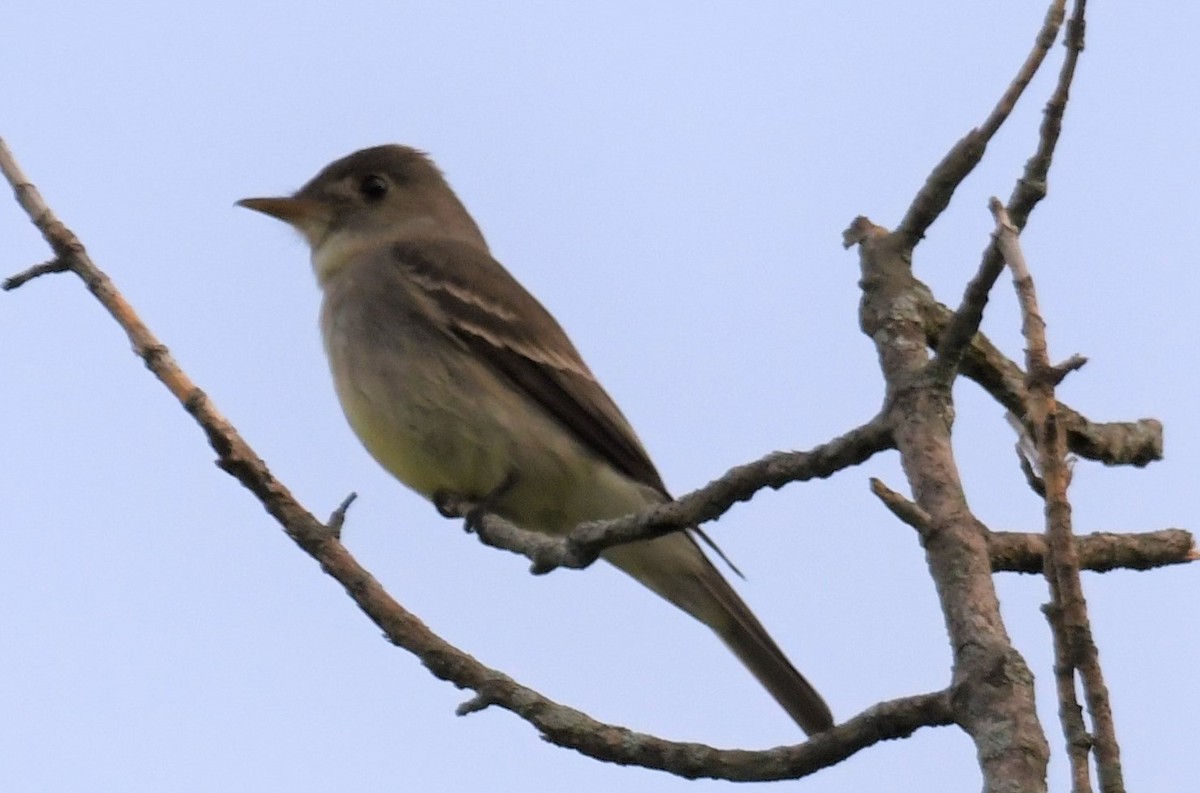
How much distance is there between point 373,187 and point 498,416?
2.51 m

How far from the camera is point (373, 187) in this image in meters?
9.92

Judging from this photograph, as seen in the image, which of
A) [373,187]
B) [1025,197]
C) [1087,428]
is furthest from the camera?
[373,187]

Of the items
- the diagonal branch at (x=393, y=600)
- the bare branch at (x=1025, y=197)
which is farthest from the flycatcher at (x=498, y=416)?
the bare branch at (x=1025, y=197)

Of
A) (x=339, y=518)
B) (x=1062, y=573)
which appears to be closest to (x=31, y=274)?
(x=339, y=518)

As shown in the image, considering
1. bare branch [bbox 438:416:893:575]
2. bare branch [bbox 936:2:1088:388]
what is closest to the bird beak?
bare branch [bbox 438:416:893:575]

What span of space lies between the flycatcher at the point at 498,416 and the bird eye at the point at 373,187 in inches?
30.4

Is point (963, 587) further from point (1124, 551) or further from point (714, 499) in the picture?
point (1124, 551)

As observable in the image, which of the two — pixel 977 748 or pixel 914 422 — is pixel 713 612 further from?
pixel 977 748

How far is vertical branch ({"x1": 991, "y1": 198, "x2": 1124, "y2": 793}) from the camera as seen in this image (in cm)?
317

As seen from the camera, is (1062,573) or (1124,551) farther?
(1124,551)

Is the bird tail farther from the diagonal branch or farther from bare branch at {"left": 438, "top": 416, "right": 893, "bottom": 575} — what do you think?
the diagonal branch

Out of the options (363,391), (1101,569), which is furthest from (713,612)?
(1101,569)

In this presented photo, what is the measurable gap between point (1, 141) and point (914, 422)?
8.98 feet

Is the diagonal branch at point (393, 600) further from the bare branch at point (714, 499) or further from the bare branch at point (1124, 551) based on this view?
the bare branch at point (1124, 551)
